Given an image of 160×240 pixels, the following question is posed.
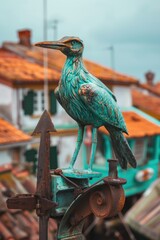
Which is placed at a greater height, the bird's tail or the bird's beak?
the bird's beak

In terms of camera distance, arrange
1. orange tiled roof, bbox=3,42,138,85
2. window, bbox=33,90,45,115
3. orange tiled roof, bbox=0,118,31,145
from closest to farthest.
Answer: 1. orange tiled roof, bbox=0,118,31,145
2. window, bbox=33,90,45,115
3. orange tiled roof, bbox=3,42,138,85

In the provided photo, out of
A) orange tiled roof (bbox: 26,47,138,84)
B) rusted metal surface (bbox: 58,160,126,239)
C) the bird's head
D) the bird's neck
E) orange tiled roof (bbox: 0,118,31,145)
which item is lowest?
orange tiled roof (bbox: 0,118,31,145)

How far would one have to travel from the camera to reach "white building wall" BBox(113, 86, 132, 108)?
23.3m

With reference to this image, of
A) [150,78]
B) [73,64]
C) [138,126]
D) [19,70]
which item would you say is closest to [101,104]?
[73,64]

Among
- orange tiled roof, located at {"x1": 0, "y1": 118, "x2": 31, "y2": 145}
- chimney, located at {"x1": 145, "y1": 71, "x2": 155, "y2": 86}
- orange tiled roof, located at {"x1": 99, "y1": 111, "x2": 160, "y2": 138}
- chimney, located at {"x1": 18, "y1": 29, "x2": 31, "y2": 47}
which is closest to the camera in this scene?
orange tiled roof, located at {"x1": 0, "y1": 118, "x2": 31, "y2": 145}

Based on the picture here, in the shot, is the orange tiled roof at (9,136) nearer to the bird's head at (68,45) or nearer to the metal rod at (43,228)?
the bird's head at (68,45)

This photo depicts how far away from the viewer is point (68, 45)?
3383 mm

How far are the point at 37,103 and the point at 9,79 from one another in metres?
1.96

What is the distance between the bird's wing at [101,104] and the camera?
337 cm

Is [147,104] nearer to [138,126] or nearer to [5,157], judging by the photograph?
[138,126]

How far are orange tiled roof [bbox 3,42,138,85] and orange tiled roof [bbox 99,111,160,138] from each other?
1.78 m

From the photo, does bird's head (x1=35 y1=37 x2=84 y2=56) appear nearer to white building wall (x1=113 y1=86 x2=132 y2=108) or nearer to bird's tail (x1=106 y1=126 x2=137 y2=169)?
bird's tail (x1=106 y1=126 x2=137 y2=169)

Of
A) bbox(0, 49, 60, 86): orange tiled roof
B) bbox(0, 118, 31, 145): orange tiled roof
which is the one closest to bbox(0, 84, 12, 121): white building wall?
bbox(0, 49, 60, 86): orange tiled roof

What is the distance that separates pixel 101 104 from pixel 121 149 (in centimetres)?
35
